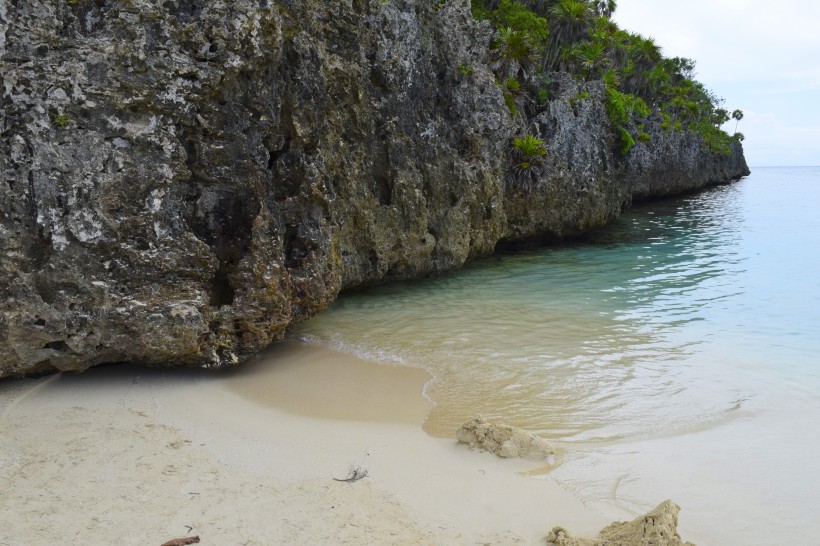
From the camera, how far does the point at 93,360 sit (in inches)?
260

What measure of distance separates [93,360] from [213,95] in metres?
3.41

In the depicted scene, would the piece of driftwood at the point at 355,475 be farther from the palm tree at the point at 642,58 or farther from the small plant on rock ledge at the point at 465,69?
the palm tree at the point at 642,58

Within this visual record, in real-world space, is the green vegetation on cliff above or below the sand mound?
above

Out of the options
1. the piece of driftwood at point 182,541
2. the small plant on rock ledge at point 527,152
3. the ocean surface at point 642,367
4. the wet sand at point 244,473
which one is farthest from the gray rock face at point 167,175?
the small plant on rock ledge at point 527,152

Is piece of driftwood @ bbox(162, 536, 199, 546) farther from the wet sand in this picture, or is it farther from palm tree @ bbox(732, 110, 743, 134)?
palm tree @ bbox(732, 110, 743, 134)

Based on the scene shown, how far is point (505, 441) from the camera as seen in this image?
5.18 metres

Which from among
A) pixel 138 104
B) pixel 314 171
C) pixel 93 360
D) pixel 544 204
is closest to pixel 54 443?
pixel 93 360

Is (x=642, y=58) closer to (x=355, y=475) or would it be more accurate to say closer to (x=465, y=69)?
(x=465, y=69)

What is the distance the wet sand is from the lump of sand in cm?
11

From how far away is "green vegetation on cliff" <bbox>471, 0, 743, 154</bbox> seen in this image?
2023 centimetres

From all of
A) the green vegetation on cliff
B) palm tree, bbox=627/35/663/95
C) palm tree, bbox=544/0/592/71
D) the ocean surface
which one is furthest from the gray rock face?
palm tree, bbox=627/35/663/95

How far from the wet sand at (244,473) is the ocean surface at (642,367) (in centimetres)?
55

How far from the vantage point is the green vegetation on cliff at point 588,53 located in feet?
66.4

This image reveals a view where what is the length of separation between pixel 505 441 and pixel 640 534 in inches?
61.0
